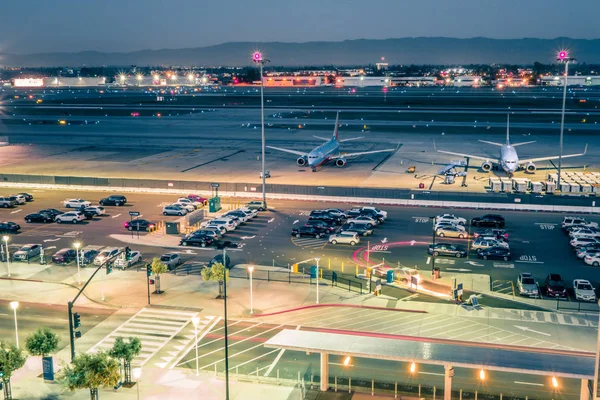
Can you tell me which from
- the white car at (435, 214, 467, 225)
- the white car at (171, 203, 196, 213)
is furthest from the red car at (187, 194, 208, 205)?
the white car at (435, 214, 467, 225)

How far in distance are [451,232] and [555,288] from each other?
18431 millimetres

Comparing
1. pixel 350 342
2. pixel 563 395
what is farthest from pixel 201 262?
pixel 563 395

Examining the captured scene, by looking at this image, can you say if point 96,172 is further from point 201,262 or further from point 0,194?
point 201,262

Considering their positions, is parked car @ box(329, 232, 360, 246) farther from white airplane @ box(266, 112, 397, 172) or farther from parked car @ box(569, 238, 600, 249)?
white airplane @ box(266, 112, 397, 172)

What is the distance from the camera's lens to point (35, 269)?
191ft

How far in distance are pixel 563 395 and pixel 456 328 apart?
10.3 meters

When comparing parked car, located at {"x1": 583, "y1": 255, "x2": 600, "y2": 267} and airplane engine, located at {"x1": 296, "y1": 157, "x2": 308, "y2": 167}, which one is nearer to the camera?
parked car, located at {"x1": 583, "y1": 255, "x2": 600, "y2": 267}

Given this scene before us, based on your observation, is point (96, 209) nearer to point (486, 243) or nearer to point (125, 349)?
point (486, 243)

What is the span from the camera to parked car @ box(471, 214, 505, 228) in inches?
2825

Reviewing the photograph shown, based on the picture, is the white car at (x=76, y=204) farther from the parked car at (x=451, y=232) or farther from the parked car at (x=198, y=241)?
the parked car at (x=451, y=232)

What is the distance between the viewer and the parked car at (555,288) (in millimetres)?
49906

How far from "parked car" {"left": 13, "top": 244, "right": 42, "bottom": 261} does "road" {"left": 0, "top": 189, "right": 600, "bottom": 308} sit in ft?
5.44

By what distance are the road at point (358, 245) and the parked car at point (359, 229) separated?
0.80 metres

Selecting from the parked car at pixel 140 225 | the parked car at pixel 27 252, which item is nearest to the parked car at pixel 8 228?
the parked car at pixel 27 252
